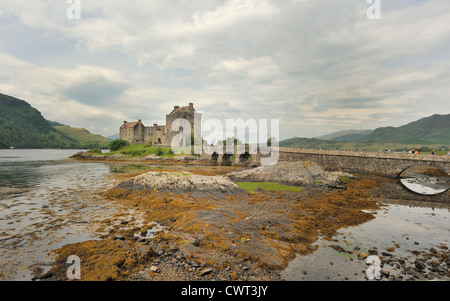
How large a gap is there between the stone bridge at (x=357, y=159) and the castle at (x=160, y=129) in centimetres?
3590

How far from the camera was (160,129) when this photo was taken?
90250mm

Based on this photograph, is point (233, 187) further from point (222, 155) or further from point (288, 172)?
point (222, 155)

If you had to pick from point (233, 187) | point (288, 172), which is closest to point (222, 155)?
point (288, 172)

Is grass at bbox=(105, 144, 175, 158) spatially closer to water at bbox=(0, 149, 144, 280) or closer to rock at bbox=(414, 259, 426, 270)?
water at bbox=(0, 149, 144, 280)

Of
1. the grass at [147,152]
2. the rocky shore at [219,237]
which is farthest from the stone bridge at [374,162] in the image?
the grass at [147,152]

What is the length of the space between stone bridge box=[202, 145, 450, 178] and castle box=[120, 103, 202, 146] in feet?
118

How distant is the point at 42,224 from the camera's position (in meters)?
12.8

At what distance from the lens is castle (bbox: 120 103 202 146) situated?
3302 inches

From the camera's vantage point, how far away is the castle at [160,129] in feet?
275

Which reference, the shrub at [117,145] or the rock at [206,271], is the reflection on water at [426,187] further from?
the shrub at [117,145]

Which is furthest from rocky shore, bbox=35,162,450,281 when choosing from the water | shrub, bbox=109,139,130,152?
shrub, bbox=109,139,130,152

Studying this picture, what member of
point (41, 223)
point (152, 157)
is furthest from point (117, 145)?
point (41, 223)
